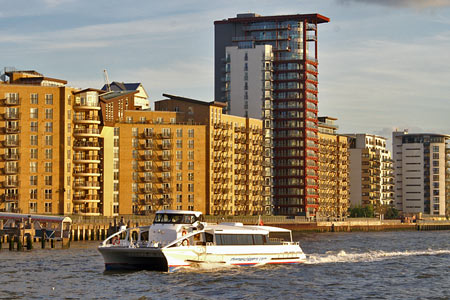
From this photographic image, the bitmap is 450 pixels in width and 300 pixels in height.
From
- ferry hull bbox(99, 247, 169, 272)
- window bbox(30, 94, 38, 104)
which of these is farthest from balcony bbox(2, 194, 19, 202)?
ferry hull bbox(99, 247, 169, 272)

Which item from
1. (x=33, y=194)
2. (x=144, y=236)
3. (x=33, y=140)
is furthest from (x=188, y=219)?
(x=33, y=140)

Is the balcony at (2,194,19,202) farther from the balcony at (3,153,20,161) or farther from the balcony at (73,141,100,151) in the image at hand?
the balcony at (73,141,100,151)

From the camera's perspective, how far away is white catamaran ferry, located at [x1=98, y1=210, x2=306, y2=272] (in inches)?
3349

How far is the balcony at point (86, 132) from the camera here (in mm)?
192250

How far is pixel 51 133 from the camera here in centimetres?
18975

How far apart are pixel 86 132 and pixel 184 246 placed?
366 ft

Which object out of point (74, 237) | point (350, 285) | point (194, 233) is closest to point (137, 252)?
point (194, 233)

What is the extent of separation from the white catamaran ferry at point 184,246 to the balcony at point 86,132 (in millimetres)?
102087

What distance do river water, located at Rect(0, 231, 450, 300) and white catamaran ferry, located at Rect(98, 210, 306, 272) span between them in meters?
1.16

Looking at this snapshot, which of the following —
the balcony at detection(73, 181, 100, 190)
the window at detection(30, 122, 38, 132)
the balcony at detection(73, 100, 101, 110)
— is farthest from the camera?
the balcony at detection(73, 181, 100, 190)

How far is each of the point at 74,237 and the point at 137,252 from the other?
232ft

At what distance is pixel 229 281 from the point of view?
80.6 metres

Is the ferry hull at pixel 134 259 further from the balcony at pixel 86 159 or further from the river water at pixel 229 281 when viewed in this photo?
the balcony at pixel 86 159

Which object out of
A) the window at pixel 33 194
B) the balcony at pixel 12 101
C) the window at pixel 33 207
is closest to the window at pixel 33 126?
the balcony at pixel 12 101
